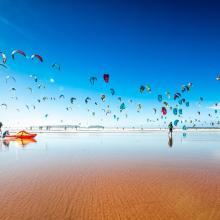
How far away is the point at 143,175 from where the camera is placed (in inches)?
366

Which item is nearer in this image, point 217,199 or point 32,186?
point 217,199

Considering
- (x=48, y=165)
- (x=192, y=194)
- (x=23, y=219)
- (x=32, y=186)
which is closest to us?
(x=23, y=219)

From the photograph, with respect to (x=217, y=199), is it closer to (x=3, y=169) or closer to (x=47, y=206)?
(x=47, y=206)

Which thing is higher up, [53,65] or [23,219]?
[53,65]

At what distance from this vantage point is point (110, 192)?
6898 mm

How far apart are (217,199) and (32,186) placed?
5187mm

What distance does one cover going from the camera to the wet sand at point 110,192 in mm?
5258

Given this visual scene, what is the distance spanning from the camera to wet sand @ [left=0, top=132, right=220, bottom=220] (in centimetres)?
526

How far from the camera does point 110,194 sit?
6.69m

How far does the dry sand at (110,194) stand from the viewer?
5223mm

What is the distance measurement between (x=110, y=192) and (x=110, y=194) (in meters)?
0.21

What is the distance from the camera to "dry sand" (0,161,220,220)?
5223 mm

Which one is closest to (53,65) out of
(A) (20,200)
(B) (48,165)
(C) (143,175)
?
(B) (48,165)

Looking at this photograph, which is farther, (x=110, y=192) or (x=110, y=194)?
(x=110, y=192)
